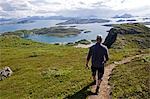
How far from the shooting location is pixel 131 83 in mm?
23094

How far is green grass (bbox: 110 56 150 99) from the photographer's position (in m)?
20.6

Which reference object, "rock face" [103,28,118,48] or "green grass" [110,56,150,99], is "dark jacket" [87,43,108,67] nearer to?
"green grass" [110,56,150,99]

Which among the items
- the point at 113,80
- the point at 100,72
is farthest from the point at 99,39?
the point at 113,80

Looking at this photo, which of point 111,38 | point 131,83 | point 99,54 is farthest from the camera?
point 111,38

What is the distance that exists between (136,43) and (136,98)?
154175 mm

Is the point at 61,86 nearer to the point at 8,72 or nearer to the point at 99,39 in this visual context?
the point at 99,39

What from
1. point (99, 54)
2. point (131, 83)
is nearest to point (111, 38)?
point (131, 83)

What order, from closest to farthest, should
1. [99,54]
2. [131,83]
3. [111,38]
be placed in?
[99,54]
[131,83]
[111,38]

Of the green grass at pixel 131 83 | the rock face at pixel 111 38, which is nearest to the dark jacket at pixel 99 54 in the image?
the green grass at pixel 131 83

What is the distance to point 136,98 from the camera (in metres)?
19.9

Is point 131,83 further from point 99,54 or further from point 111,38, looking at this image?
point 111,38

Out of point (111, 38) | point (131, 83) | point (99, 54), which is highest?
point (99, 54)

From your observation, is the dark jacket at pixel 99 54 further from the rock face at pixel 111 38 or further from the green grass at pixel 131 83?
the rock face at pixel 111 38

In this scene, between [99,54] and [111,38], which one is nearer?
[99,54]
